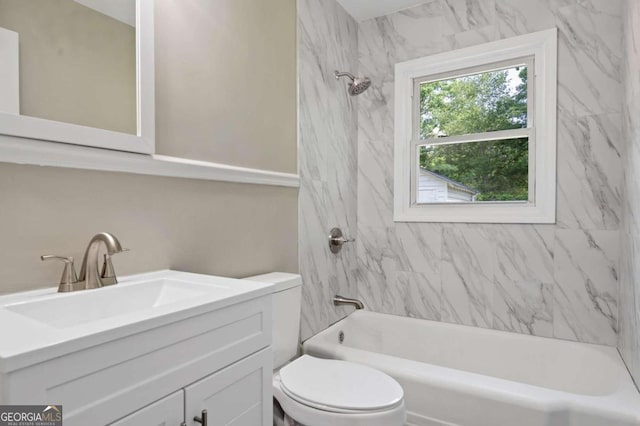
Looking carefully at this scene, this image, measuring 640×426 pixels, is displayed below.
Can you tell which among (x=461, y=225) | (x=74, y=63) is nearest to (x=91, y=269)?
(x=74, y=63)

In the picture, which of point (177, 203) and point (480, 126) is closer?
point (177, 203)

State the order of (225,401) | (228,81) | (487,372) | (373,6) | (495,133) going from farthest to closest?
1. (373,6)
2. (495,133)
3. (487,372)
4. (228,81)
5. (225,401)

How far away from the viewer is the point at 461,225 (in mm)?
2320

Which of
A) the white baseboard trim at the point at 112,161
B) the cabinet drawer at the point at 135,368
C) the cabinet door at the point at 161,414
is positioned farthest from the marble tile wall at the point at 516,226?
the cabinet door at the point at 161,414

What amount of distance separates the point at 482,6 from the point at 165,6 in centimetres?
192

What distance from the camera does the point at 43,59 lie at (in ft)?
3.29

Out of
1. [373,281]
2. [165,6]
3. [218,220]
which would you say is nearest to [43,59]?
[165,6]

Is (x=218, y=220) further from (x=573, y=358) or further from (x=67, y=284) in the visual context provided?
(x=573, y=358)

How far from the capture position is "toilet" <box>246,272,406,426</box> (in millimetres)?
1286

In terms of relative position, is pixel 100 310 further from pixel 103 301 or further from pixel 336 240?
pixel 336 240

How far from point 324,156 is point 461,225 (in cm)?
100

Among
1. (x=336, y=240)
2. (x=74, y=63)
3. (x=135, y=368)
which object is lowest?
(x=135, y=368)

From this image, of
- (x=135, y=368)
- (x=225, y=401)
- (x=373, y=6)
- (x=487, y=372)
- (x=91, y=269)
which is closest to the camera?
(x=135, y=368)

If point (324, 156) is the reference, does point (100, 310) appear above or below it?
below
